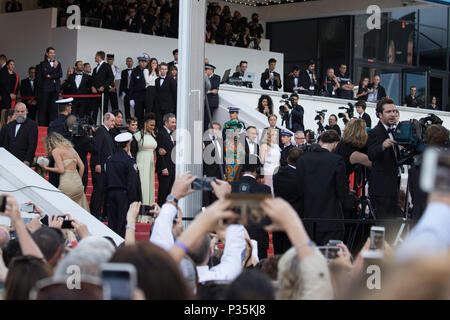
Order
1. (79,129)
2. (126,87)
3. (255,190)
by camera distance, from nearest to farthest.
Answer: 1. (255,190)
2. (79,129)
3. (126,87)

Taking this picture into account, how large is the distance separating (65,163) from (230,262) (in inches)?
245

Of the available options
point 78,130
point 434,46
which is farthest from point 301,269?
point 434,46

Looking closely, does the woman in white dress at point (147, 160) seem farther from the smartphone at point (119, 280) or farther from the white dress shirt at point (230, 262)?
the smartphone at point (119, 280)

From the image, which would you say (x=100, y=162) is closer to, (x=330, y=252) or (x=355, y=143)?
(x=355, y=143)

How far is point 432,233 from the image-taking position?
2158 mm

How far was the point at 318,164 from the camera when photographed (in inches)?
279

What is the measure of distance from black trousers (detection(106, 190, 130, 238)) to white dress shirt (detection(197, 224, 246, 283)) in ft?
18.0

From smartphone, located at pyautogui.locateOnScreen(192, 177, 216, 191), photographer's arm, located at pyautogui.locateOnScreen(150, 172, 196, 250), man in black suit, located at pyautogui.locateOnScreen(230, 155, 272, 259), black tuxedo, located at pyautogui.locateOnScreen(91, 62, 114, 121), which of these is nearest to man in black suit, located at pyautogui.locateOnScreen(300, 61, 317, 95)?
black tuxedo, located at pyautogui.locateOnScreen(91, 62, 114, 121)

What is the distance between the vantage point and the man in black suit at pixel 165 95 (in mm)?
17359

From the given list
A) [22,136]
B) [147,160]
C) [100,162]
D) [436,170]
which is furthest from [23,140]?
[436,170]

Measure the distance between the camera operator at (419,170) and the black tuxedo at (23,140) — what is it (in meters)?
6.19
